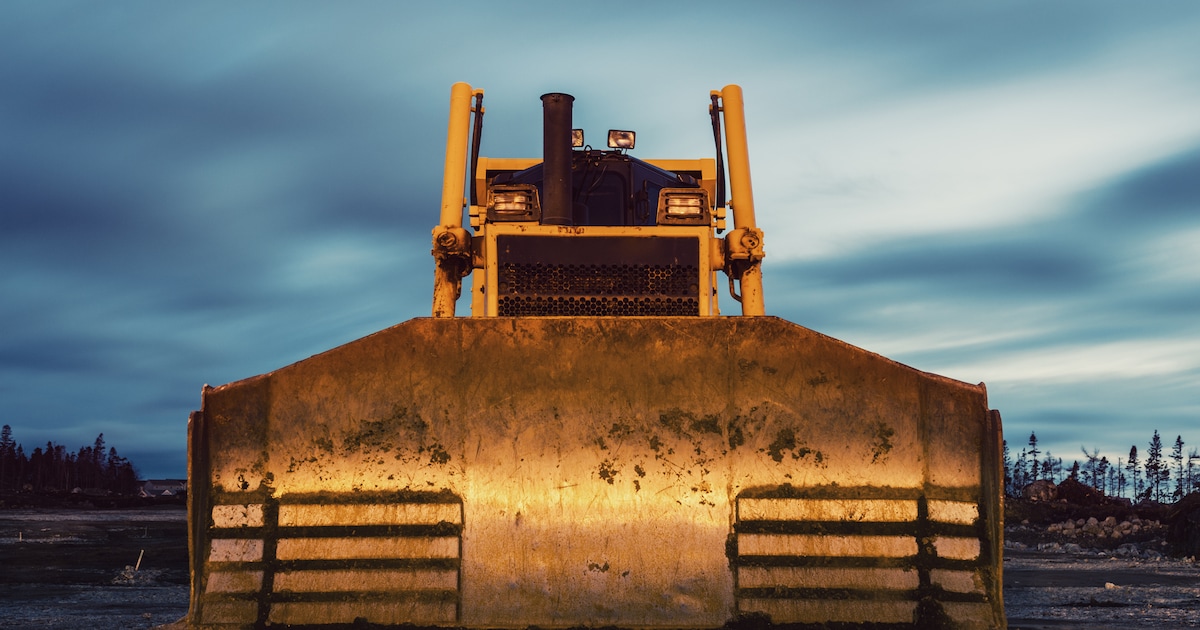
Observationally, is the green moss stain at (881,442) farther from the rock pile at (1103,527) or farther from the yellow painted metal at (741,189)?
the rock pile at (1103,527)

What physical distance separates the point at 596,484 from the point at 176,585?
747cm

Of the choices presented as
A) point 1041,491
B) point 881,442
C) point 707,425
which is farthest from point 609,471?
point 1041,491

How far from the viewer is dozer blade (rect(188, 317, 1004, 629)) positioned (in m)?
4.59

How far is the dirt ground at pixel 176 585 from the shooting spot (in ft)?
25.5

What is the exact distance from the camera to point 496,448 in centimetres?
472

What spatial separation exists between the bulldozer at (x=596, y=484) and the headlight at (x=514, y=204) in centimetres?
232

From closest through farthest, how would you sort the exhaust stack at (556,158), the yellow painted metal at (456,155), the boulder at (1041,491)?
the exhaust stack at (556,158) → the yellow painted metal at (456,155) → the boulder at (1041,491)

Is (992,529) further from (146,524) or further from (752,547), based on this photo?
(146,524)

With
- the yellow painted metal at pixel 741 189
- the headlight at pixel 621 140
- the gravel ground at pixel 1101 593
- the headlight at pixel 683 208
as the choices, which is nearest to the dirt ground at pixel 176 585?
the gravel ground at pixel 1101 593

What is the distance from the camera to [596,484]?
469 centimetres

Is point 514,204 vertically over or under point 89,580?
over

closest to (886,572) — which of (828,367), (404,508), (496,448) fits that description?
(828,367)

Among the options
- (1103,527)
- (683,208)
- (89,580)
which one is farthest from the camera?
(1103,527)

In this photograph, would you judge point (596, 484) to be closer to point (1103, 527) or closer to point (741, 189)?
point (741, 189)
